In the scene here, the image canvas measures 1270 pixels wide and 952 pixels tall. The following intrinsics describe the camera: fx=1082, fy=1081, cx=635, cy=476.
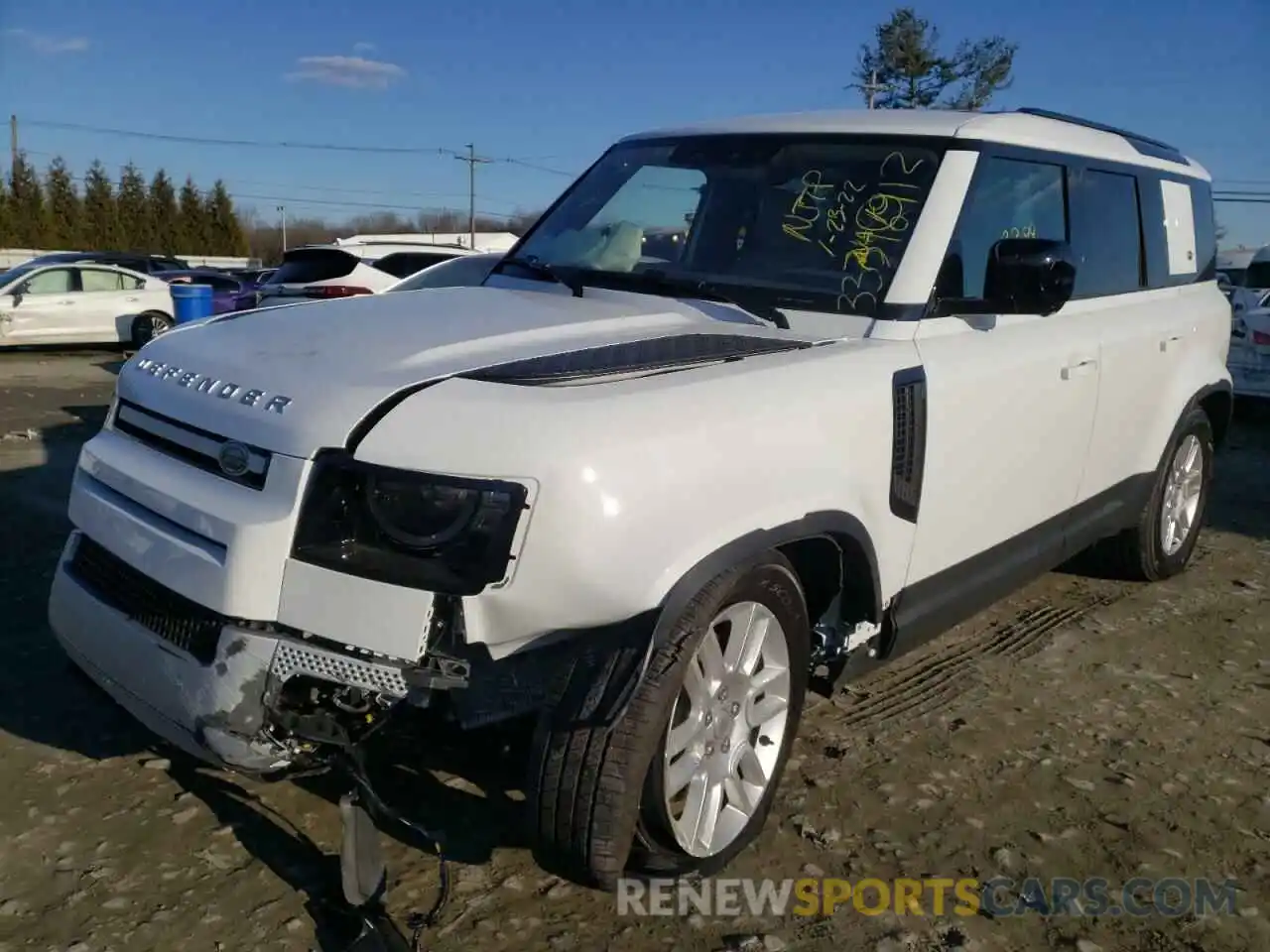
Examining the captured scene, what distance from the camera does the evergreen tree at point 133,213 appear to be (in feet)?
155

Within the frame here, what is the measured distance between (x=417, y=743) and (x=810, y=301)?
1.82 metres

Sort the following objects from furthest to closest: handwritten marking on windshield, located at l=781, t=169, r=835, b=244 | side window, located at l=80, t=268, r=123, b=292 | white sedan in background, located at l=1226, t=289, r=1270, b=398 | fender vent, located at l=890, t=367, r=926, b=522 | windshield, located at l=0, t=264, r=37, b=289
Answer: side window, located at l=80, t=268, r=123, b=292
windshield, located at l=0, t=264, r=37, b=289
white sedan in background, located at l=1226, t=289, r=1270, b=398
handwritten marking on windshield, located at l=781, t=169, r=835, b=244
fender vent, located at l=890, t=367, r=926, b=522

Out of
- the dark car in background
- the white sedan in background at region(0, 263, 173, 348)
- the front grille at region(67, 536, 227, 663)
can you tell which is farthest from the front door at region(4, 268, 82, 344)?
the front grille at region(67, 536, 227, 663)

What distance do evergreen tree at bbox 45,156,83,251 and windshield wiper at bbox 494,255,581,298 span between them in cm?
4675

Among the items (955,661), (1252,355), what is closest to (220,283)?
(1252,355)

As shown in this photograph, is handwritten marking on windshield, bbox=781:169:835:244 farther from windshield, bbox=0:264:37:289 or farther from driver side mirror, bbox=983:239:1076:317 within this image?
windshield, bbox=0:264:37:289

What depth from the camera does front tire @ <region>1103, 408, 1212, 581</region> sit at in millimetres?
5078

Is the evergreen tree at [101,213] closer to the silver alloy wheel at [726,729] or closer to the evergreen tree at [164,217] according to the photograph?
the evergreen tree at [164,217]

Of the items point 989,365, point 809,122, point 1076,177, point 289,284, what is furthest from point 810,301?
point 289,284

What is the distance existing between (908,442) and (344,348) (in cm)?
156

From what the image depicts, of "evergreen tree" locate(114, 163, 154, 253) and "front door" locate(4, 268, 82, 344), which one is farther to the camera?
"evergreen tree" locate(114, 163, 154, 253)

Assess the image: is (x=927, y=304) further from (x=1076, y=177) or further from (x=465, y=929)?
(x=465, y=929)

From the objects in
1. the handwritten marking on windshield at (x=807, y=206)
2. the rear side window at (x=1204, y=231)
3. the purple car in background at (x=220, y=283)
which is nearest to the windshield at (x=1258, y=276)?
the rear side window at (x=1204, y=231)

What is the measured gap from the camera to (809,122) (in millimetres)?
3887
